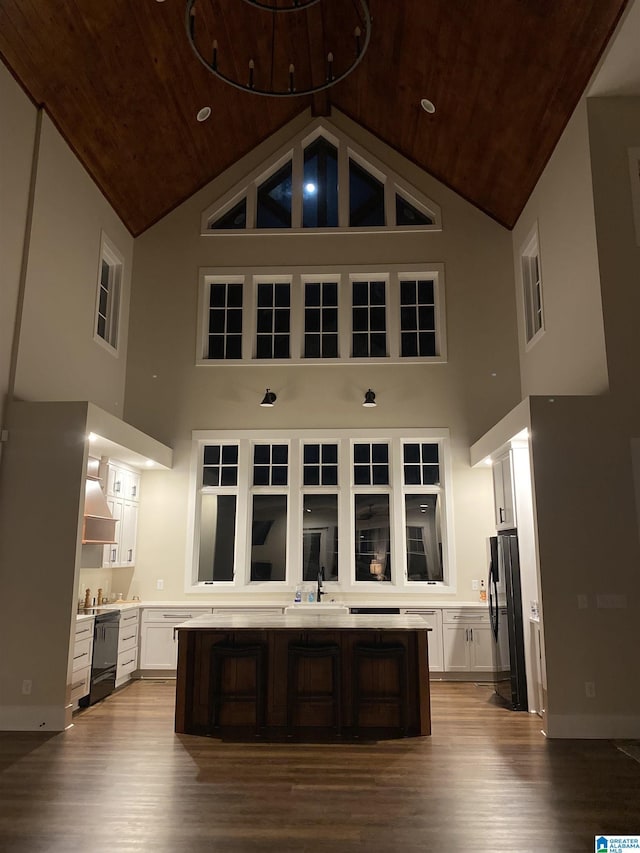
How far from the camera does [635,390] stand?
5.48m

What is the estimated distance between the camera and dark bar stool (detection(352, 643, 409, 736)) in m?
5.25

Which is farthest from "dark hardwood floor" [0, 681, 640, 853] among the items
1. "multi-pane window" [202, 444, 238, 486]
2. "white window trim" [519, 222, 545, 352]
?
"white window trim" [519, 222, 545, 352]

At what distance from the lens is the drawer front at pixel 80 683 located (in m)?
5.58

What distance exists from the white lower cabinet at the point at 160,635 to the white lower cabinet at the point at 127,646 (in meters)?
0.10

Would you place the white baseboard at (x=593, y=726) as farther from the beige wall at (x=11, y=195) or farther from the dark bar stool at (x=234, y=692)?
the beige wall at (x=11, y=195)

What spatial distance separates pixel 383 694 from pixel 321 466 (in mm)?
3414

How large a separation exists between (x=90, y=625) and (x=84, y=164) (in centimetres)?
487

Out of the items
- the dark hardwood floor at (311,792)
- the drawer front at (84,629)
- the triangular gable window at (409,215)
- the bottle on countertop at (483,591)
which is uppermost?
the triangular gable window at (409,215)

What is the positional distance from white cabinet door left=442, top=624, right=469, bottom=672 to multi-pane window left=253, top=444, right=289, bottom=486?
2675 millimetres

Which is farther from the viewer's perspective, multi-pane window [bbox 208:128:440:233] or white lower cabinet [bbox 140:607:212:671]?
multi-pane window [bbox 208:128:440:233]

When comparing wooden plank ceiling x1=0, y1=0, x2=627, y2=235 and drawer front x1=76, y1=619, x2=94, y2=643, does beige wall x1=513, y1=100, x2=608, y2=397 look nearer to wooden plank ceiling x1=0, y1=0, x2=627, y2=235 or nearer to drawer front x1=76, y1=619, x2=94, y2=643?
wooden plank ceiling x1=0, y1=0, x2=627, y2=235

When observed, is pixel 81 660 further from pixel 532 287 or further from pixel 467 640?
pixel 532 287

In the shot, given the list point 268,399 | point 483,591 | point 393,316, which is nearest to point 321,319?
point 393,316

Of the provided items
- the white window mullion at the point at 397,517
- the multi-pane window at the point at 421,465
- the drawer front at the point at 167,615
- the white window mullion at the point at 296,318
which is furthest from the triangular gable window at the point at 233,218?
the drawer front at the point at 167,615
